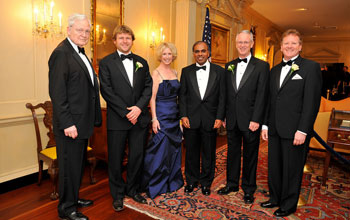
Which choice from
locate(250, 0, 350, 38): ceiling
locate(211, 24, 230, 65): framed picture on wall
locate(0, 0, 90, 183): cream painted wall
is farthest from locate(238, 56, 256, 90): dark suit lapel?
locate(250, 0, 350, 38): ceiling

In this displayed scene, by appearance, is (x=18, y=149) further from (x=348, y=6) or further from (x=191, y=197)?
(x=348, y=6)

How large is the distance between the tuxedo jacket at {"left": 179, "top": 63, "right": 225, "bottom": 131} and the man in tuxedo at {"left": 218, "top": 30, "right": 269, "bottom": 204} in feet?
0.26

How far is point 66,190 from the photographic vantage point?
2.55 m

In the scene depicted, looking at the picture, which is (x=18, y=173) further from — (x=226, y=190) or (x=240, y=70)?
(x=240, y=70)

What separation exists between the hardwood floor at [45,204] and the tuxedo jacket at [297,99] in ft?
5.48

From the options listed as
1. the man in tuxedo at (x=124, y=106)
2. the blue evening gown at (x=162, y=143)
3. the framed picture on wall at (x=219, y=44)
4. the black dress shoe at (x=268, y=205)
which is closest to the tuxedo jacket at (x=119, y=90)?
the man in tuxedo at (x=124, y=106)

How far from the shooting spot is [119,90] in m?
2.83

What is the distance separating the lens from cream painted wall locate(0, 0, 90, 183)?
10.3ft

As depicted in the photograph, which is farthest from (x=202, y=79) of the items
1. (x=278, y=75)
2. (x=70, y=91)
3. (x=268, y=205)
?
(x=268, y=205)

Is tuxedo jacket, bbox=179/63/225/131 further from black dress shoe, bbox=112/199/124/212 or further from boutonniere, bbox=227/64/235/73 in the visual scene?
black dress shoe, bbox=112/199/124/212

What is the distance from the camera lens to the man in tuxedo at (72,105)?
7.73 ft

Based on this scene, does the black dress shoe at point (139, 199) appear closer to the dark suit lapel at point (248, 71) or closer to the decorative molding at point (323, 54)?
the dark suit lapel at point (248, 71)

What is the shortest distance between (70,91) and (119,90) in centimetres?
54

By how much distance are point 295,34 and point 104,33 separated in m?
2.91
